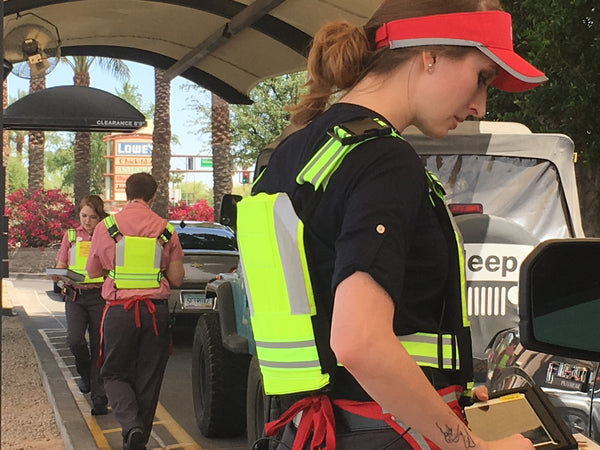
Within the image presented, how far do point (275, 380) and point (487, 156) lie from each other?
4.20 meters

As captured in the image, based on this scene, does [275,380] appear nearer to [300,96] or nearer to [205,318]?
[300,96]

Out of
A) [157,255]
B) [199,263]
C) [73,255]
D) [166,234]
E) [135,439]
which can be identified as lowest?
[135,439]

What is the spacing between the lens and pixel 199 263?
1274cm

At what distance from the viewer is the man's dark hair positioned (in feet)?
21.5

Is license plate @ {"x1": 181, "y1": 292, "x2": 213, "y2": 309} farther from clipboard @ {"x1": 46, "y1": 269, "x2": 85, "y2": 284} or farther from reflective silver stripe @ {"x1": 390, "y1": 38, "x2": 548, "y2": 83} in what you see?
reflective silver stripe @ {"x1": 390, "y1": 38, "x2": 548, "y2": 83}

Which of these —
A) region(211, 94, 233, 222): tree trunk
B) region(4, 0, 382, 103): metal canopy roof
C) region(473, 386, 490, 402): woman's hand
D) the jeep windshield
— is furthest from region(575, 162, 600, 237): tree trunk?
region(211, 94, 233, 222): tree trunk

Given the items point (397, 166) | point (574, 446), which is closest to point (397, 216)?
point (397, 166)

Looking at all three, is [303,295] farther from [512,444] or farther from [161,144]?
[161,144]

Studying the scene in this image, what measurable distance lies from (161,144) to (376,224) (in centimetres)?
2735

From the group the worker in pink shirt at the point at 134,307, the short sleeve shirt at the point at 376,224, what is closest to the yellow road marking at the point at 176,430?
the worker in pink shirt at the point at 134,307

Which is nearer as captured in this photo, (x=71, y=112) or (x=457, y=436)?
(x=457, y=436)

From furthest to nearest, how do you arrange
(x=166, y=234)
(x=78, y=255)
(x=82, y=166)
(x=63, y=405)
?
(x=82, y=166) → (x=78, y=255) → (x=63, y=405) → (x=166, y=234)

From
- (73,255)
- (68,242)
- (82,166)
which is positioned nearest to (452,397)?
(73,255)

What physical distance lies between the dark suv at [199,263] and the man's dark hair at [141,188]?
534cm
